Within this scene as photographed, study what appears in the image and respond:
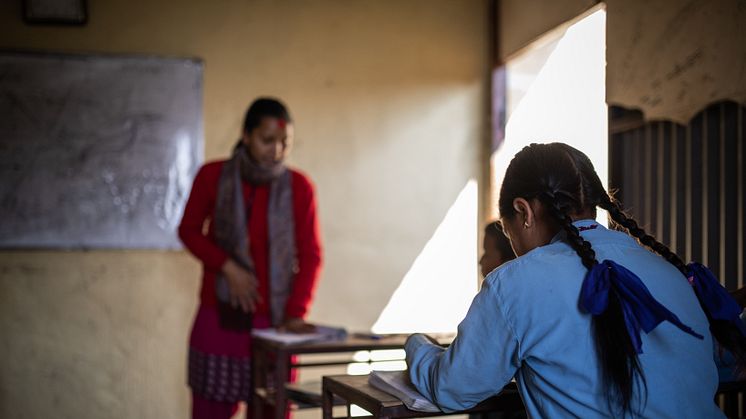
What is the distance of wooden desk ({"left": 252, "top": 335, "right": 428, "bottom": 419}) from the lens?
2.57m

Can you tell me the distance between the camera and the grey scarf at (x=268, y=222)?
302 cm

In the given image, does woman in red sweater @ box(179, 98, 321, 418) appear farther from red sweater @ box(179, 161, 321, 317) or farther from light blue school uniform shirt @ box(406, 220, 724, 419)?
light blue school uniform shirt @ box(406, 220, 724, 419)

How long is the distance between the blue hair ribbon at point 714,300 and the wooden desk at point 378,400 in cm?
42

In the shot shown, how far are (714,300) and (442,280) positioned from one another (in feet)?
9.82

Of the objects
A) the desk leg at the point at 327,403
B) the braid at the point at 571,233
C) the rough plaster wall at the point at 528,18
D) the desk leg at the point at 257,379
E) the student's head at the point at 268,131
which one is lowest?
the desk leg at the point at 257,379

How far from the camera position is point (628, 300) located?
4.36 feet

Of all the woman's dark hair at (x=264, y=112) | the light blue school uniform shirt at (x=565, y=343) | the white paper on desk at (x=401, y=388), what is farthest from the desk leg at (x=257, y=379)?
the light blue school uniform shirt at (x=565, y=343)

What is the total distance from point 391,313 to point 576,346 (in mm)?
3113

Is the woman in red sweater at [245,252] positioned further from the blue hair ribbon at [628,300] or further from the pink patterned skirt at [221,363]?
the blue hair ribbon at [628,300]

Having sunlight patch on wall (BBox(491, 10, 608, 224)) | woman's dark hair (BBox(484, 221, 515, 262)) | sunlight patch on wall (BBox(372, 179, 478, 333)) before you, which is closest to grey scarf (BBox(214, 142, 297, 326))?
sunlight patch on wall (BBox(491, 10, 608, 224))

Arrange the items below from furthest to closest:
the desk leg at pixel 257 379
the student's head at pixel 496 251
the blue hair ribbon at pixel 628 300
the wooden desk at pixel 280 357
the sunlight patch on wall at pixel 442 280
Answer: the sunlight patch on wall at pixel 442 280 → the desk leg at pixel 257 379 → the wooden desk at pixel 280 357 → the student's head at pixel 496 251 → the blue hair ribbon at pixel 628 300

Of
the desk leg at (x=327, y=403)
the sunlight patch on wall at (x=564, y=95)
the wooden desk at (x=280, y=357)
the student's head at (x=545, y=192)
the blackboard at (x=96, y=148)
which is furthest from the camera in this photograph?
the blackboard at (x=96, y=148)

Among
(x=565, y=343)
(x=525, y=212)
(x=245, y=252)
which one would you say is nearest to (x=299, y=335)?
(x=245, y=252)

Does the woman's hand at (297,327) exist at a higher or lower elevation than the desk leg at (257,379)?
higher
